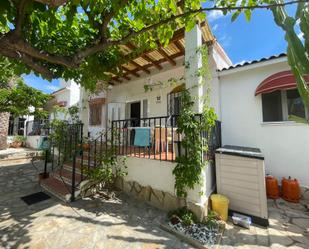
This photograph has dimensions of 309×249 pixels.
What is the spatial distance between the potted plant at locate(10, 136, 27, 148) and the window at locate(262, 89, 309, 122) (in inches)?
683

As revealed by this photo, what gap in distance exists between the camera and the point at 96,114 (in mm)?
11016

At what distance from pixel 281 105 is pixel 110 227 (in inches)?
249

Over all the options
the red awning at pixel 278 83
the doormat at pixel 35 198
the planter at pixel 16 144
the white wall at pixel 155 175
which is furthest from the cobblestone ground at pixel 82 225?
the planter at pixel 16 144

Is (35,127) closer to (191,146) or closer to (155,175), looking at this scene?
(155,175)

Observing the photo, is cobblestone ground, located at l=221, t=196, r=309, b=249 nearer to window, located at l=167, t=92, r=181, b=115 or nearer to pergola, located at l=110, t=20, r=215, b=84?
pergola, located at l=110, t=20, r=215, b=84

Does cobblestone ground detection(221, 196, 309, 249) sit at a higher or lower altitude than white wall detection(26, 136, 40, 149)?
lower

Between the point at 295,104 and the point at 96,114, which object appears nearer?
the point at 295,104

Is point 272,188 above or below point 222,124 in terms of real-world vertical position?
below

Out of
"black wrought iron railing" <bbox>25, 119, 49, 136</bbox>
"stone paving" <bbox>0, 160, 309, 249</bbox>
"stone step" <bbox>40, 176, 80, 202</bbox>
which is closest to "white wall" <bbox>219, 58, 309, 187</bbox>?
"stone paving" <bbox>0, 160, 309, 249</bbox>

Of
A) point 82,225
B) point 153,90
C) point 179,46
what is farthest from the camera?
point 153,90

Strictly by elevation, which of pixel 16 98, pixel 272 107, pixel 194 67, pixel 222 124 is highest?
pixel 16 98

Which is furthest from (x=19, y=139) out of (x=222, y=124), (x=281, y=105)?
(x=281, y=105)

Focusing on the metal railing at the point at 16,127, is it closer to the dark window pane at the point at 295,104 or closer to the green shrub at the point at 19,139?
the green shrub at the point at 19,139

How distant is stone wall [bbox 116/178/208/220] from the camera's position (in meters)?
3.72
